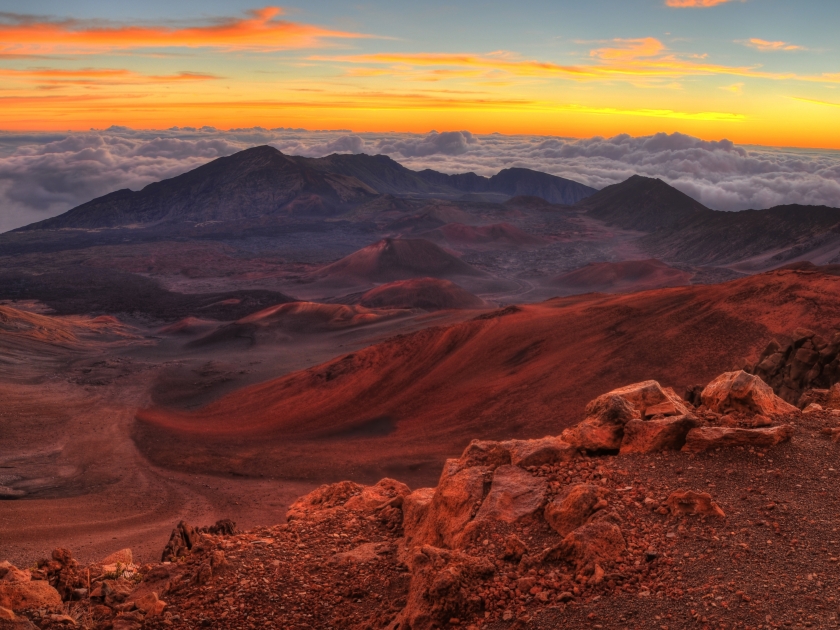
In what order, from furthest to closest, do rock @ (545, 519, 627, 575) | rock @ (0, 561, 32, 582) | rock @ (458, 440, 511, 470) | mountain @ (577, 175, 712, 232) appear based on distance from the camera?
mountain @ (577, 175, 712, 232) → rock @ (458, 440, 511, 470) → rock @ (0, 561, 32, 582) → rock @ (545, 519, 627, 575)

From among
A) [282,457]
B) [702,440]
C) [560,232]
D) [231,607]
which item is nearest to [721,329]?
[282,457]

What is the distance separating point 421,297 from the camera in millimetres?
86938

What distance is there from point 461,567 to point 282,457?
83.7ft

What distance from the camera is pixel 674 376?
31.5 meters

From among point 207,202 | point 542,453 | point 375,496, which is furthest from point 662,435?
point 207,202

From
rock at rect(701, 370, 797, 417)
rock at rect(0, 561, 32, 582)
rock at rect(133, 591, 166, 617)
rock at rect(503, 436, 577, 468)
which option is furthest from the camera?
rock at rect(701, 370, 797, 417)

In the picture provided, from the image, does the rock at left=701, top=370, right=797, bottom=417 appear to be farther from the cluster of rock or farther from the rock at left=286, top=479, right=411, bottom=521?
the cluster of rock

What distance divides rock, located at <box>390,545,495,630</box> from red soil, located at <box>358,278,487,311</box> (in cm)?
7567

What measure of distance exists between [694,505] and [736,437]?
186 centimetres

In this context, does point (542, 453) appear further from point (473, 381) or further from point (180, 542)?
point (473, 381)

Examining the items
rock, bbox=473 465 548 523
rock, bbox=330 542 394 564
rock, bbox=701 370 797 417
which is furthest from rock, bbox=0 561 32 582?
rock, bbox=701 370 797 417

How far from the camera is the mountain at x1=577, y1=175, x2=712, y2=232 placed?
167 meters

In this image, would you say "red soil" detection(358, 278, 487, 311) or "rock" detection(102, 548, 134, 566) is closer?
"rock" detection(102, 548, 134, 566)

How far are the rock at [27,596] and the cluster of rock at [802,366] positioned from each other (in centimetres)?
1841
